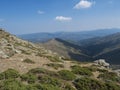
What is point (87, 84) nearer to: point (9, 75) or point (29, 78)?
point (29, 78)

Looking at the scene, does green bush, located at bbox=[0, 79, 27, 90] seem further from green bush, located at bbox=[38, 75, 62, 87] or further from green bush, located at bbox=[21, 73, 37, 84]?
green bush, located at bbox=[38, 75, 62, 87]

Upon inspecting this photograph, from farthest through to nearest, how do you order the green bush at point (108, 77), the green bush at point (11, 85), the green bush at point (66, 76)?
the green bush at point (108, 77)
the green bush at point (66, 76)
the green bush at point (11, 85)

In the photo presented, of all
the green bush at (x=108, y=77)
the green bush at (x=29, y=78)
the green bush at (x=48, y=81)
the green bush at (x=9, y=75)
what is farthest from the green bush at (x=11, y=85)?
the green bush at (x=108, y=77)

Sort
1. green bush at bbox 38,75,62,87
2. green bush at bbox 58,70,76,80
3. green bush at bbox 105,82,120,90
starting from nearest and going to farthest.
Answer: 1. green bush at bbox 38,75,62,87
2. green bush at bbox 105,82,120,90
3. green bush at bbox 58,70,76,80

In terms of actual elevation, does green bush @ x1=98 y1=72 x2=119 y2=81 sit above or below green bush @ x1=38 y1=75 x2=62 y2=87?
below

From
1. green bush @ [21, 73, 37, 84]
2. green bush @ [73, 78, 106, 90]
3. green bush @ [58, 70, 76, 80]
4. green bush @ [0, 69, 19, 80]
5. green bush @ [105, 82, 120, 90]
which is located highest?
green bush @ [0, 69, 19, 80]

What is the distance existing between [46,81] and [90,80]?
4777mm

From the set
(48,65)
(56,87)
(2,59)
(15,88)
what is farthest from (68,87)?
(2,59)

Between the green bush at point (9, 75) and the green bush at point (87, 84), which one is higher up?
the green bush at point (9, 75)

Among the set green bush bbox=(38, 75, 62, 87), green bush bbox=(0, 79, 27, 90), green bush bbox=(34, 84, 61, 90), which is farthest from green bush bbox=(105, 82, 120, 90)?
green bush bbox=(0, 79, 27, 90)

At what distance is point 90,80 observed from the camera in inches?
902

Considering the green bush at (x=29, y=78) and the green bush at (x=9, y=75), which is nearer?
the green bush at (x=29, y=78)

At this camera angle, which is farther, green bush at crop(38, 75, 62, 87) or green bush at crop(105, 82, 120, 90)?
green bush at crop(105, 82, 120, 90)

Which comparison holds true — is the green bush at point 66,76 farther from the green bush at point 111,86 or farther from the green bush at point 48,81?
the green bush at point 111,86
